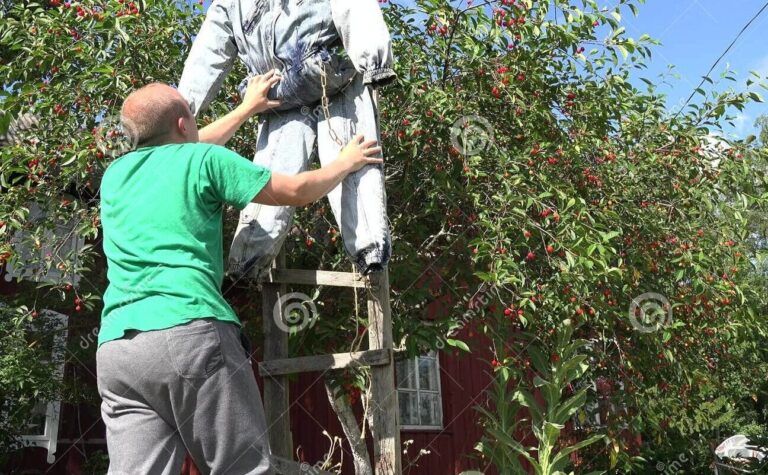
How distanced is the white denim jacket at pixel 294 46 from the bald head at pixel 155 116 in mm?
932

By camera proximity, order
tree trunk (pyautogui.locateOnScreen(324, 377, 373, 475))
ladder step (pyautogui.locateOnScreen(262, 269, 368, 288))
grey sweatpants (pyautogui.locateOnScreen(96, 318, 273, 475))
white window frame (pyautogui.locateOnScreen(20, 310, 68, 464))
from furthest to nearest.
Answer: white window frame (pyautogui.locateOnScreen(20, 310, 68, 464)) < tree trunk (pyautogui.locateOnScreen(324, 377, 373, 475)) < ladder step (pyautogui.locateOnScreen(262, 269, 368, 288)) < grey sweatpants (pyautogui.locateOnScreen(96, 318, 273, 475))

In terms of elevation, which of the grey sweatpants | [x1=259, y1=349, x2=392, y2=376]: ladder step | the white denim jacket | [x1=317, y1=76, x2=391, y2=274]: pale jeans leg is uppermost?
the white denim jacket

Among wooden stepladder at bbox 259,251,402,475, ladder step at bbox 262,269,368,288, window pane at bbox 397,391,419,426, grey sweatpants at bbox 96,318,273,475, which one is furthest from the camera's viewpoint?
window pane at bbox 397,391,419,426

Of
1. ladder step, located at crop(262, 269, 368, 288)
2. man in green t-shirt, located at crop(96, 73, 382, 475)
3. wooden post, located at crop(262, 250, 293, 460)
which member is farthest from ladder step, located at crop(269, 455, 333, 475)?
man in green t-shirt, located at crop(96, 73, 382, 475)

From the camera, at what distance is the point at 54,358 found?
22.2ft

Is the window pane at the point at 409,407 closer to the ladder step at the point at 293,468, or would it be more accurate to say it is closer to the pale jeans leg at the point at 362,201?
the ladder step at the point at 293,468

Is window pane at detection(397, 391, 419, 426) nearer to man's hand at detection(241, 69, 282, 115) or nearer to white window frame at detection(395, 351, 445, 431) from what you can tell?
white window frame at detection(395, 351, 445, 431)

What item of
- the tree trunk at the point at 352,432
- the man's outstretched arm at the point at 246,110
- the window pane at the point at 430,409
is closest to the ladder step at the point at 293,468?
the man's outstretched arm at the point at 246,110

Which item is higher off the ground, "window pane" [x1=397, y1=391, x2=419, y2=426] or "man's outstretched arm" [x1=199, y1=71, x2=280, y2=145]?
"man's outstretched arm" [x1=199, y1=71, x2=280, y2=145]

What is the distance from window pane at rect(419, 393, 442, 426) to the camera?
10547mm

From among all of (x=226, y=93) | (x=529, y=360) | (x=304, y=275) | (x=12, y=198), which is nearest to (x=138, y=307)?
(x=304, y=275)

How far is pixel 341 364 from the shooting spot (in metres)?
3.17

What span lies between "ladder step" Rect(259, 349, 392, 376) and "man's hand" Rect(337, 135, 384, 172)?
2.36 ft

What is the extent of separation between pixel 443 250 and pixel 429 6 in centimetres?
163
